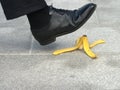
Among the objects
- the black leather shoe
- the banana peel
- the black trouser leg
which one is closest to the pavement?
the banana peel

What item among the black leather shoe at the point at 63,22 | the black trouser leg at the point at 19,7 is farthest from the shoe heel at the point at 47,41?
the black trouser leg at the point at 19,7

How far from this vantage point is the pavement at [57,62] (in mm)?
2790

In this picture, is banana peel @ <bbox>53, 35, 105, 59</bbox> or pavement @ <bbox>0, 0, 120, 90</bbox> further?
banana peel @ <bbox>53, 35, 105, 59</bbox>

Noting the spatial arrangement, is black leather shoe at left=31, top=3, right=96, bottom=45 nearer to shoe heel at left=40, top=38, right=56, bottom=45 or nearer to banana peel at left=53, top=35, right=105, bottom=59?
shoe heel at left=40, top=38, right=56, bottom=45

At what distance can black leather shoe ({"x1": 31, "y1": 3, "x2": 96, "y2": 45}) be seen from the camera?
3.20 m

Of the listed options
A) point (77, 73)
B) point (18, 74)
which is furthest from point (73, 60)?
point (18, 74)

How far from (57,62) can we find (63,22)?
35cm

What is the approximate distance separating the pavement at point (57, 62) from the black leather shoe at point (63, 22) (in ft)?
0.63

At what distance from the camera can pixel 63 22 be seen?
127 inches

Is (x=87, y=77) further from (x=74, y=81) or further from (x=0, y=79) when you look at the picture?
(x=0, y=79)

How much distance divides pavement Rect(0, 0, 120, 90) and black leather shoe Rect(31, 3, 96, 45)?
7.6 inches

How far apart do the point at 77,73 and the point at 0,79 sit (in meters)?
0.59

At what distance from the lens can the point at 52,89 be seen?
273 centimetres

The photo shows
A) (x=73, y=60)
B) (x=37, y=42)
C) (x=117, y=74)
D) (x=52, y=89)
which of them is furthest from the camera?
(x=37, y=42)
